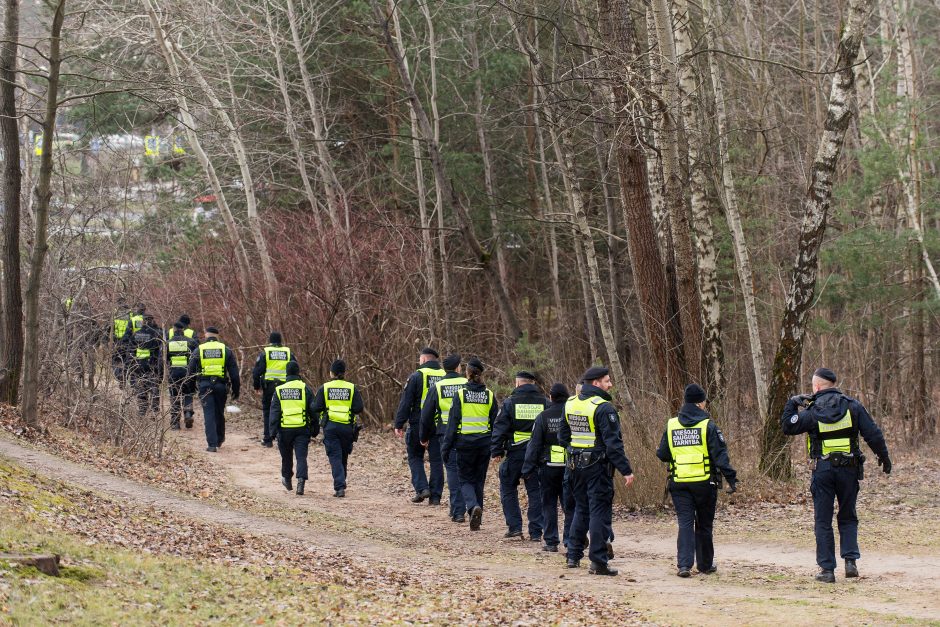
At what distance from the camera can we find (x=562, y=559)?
38.5 ft

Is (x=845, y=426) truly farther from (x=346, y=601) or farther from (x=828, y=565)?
(x=346, y=601)

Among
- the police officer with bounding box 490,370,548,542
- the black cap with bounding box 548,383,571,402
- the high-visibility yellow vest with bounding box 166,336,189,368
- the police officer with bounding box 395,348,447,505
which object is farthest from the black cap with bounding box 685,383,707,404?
the high-visibility yellow vest with bounding box 166,336,189,368

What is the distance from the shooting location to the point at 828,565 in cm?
1033

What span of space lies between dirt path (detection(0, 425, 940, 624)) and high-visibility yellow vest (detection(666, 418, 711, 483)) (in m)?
0.99

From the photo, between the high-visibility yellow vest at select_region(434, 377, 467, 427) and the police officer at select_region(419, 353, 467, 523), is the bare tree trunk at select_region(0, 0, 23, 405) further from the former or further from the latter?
the high-visibility yellow vest at select_region(434, 377, 467, 427)

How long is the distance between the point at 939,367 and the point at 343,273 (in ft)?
45.7

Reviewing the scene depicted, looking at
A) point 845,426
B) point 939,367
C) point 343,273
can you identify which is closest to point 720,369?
point 845,426

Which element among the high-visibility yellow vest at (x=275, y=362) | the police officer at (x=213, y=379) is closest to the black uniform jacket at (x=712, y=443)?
the high-visibility yellow vest at (x=275, y=362)

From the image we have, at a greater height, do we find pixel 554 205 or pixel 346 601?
pixel 554 205

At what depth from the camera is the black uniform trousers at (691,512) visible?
1049 centimetres

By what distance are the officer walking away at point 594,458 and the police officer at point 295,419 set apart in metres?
5.67

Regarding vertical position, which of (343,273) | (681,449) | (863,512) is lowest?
(863,512)

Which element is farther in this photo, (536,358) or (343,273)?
(343,273)

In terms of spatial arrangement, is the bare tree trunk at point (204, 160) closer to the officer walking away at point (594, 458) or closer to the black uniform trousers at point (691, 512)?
the officer walking away at point (594, 458)
